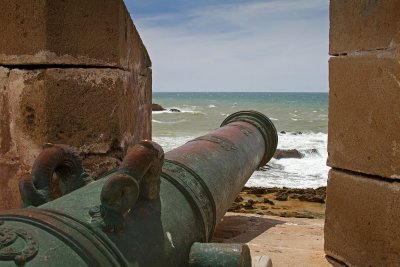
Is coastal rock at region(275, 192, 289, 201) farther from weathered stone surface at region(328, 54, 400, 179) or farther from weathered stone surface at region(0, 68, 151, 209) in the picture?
weathered stone surface at region(0, 68, 151, 209)

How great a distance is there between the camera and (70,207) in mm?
1773

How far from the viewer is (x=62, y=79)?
11.4ft

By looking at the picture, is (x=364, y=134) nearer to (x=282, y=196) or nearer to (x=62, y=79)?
(x=62, y=79)

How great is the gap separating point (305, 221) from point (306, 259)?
2.38m

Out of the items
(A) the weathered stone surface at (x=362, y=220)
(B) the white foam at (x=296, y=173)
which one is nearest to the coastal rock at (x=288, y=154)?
(B) the white foam at (x=296, y=173)

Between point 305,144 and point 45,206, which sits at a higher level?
point 45,206

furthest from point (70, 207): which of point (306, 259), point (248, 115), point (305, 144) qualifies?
point (305, 144)

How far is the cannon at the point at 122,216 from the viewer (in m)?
1.52

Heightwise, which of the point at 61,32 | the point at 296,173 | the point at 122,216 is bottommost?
the point at 296,173

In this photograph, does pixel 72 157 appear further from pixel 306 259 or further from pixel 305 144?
pixel 305 144

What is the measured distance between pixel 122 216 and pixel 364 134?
2.43 metres

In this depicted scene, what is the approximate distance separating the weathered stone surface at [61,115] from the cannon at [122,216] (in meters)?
0.82

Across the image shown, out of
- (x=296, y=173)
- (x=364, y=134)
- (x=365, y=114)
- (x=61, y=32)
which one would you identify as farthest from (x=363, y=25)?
(x=296, y=173)

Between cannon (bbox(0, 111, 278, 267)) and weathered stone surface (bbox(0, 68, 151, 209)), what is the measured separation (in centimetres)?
82
